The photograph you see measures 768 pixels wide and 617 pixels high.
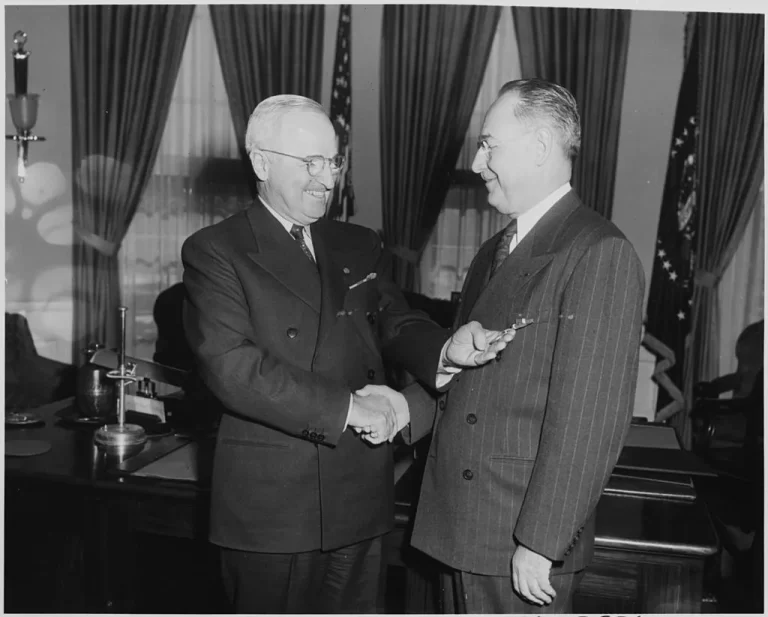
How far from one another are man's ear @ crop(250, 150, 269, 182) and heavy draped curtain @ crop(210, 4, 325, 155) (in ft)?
16.1

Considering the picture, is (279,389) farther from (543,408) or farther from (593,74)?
(593,74)

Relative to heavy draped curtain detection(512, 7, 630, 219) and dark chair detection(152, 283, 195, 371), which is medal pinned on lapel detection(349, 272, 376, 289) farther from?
heavy draped curtain detection(512, 7, 630, 219)

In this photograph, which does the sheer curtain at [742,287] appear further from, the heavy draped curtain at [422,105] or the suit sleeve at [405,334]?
the suit sleeve at [405,334]

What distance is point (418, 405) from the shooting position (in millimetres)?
2238

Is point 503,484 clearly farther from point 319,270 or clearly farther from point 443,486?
point 319,270

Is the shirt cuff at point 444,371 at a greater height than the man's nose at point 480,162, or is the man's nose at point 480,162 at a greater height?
the man's nose at point 480,162

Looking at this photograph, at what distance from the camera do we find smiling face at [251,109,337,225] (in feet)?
6.84

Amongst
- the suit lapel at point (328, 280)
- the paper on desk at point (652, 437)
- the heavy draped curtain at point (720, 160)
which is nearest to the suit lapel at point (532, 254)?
the suit lapel at point (328, 280)

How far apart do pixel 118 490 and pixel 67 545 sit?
0.30m

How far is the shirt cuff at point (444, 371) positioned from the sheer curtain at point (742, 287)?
4.97 meters

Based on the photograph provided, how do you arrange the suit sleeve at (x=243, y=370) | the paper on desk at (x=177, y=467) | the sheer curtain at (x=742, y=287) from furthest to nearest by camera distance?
the sheer curtain at (x=742, y=287)
the paper on desk at (x=177, y=467)
the suit sleeve at (x=243, y=370)

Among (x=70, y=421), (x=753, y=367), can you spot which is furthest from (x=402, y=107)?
(x=70, y=421)

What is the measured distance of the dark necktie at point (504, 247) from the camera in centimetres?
195

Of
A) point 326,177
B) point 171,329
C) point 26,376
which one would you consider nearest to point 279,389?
point 326,177
